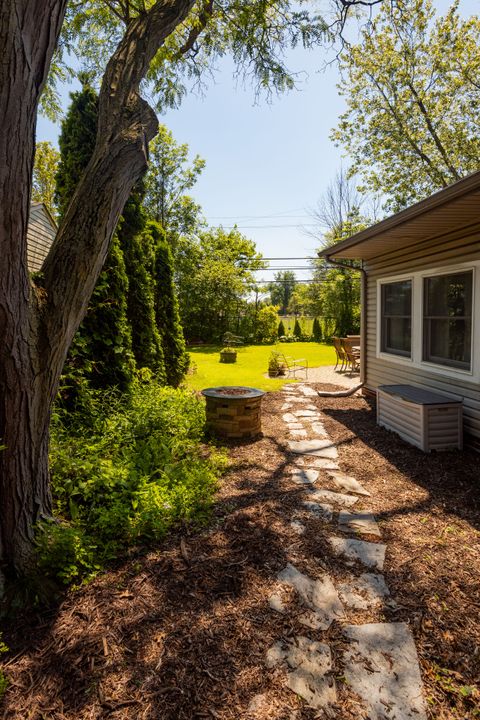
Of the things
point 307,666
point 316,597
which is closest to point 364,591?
point 316,597

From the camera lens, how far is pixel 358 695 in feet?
5.05

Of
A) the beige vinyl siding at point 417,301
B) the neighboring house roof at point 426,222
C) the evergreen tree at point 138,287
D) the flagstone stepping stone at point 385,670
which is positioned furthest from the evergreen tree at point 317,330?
the flagstone stepping stone at point 385,670

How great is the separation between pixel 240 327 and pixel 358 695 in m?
17.7

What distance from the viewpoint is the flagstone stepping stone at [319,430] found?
5.24 m

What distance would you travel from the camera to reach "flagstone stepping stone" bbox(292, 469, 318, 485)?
366 cm

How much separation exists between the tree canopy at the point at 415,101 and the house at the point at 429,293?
9322mm

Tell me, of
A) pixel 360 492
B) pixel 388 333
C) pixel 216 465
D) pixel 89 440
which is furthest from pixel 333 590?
pixel 388 333

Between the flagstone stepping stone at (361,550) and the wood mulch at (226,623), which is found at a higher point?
the wood mulch at (226,623)

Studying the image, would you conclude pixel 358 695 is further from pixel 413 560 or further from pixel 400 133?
pixel 400 133

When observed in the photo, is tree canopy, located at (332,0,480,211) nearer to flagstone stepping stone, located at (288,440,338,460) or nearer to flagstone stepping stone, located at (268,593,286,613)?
flagstone stepping stone, located at (288,440,338,460)

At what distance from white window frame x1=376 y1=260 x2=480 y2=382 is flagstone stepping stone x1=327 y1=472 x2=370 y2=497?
1952 mm

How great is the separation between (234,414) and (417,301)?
323 centimetres

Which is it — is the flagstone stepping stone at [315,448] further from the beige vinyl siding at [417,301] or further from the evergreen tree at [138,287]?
the evergreen tree at [138,287]

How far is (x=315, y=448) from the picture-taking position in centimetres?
467
